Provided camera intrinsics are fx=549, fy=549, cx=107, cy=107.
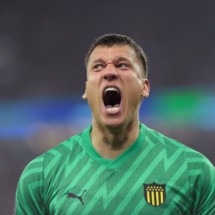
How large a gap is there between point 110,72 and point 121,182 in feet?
1.93

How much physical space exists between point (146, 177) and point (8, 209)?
4.80 meters

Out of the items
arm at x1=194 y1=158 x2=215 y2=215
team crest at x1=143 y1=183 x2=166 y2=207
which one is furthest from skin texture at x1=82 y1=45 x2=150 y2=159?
arm at x1=194 y1=158 x2=215 y2=215

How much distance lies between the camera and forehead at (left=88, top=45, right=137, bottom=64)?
299 centimetres

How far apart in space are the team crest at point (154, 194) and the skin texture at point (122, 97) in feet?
0.86

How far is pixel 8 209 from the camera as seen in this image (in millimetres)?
7297

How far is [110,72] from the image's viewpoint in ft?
9.67

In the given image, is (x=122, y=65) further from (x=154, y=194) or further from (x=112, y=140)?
(x=154, y=194)

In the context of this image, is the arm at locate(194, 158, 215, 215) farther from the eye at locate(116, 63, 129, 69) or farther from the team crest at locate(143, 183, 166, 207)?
the eye at locate(116, 63, 129, 69)

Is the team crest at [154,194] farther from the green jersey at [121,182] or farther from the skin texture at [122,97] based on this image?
the skin texture at [122,97]

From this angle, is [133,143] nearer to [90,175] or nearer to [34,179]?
[90,175]

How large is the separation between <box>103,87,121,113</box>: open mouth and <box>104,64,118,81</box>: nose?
60 millimetres

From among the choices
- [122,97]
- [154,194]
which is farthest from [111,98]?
[154,194]

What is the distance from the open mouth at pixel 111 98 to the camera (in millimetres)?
2975

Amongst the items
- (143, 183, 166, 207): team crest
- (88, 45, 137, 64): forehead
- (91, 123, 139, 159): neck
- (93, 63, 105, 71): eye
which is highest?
(88, 45, 137, 64): forehead
